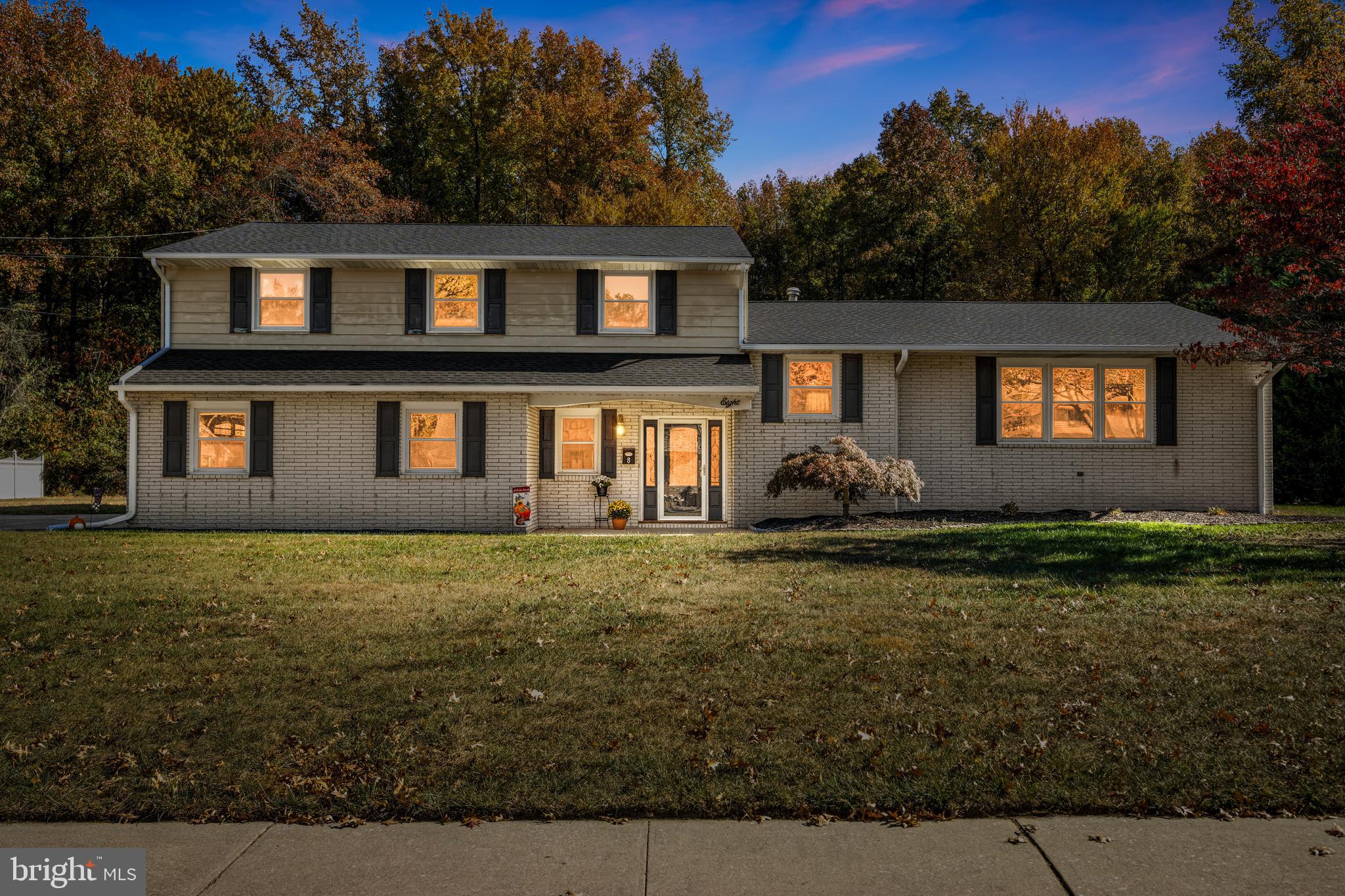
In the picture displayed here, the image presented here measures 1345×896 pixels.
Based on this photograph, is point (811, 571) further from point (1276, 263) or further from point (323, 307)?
point (1276, 263)

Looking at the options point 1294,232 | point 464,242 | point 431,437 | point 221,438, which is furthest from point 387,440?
point 1294,232

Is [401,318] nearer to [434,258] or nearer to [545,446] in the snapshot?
[434,258]

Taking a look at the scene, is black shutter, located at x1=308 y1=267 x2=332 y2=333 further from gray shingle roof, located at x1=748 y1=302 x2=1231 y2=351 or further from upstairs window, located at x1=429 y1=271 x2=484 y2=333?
gray shingle roof, located at x1=748 y1=302 x2=1231 y2=351

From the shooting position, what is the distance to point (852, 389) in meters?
→ 17.4

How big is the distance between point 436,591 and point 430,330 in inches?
382

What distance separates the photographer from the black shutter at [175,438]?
54.6 feet

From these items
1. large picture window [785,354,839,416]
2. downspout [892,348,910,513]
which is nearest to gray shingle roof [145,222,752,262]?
large picture window [785,354,839,416]

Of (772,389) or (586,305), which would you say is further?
(586,305)

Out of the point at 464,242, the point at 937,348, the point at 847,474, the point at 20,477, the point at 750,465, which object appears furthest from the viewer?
the point at 20,477

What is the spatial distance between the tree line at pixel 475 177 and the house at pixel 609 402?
35.4ft

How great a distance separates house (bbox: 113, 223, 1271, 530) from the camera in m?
16.7

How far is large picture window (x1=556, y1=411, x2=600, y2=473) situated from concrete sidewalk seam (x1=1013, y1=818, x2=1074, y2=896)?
1425cm

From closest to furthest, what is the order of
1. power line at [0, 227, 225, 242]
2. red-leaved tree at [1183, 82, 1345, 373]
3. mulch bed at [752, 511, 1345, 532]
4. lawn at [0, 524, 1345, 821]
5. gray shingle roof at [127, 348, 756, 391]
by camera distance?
1. lawn at [0, 524, 1345, 821]
2. red-leaved tree at [1183, 82, 1345, 373]
3. mulch bed at [752, 511, 1345, 532]
4. gray shingle roof at [127, 348, 756, 391]
5. power line at [0, 227, 225, 242]

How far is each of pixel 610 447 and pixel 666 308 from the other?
3.03m
